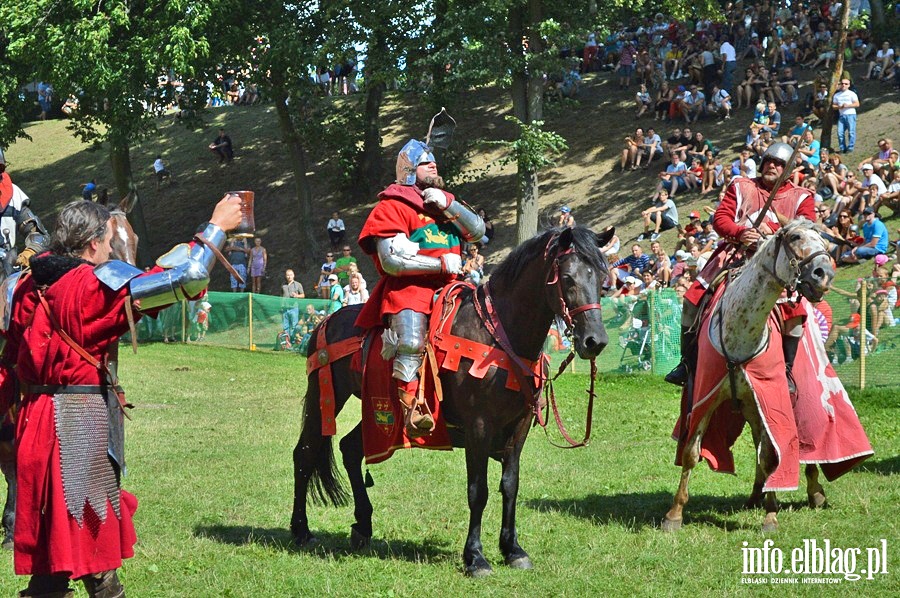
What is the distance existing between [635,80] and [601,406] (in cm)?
1937

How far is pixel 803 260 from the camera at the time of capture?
7.81 meters

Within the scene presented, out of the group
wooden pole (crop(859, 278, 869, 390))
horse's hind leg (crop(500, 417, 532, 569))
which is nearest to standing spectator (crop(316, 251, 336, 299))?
wooden pole (crop(859, 278, 869, 390))

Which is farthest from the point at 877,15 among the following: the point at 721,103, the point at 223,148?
the point at 223,148

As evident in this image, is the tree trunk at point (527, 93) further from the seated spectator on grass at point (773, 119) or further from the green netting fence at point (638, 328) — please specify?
the green netting fence at point (638, 328)

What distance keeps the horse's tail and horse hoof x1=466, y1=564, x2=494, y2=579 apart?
1.88 metres

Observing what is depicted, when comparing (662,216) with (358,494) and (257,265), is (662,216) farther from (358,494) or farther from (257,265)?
(358,494)

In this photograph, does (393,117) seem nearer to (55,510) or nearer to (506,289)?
(506,289)

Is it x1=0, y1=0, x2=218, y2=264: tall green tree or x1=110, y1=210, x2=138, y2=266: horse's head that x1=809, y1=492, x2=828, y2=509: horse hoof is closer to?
x1=110, y1=210, x2=138, y2=266: horse's head

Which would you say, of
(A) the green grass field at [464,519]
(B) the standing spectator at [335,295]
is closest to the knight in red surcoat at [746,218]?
(A) the green grass field at [464,519]

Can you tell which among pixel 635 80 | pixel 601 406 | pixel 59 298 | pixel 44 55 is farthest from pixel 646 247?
pixel 59 298

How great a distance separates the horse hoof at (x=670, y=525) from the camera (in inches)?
337

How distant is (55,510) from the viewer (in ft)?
16.8

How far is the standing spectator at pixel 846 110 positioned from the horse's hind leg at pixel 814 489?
1540cm

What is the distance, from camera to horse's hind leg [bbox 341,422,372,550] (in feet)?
27.3
